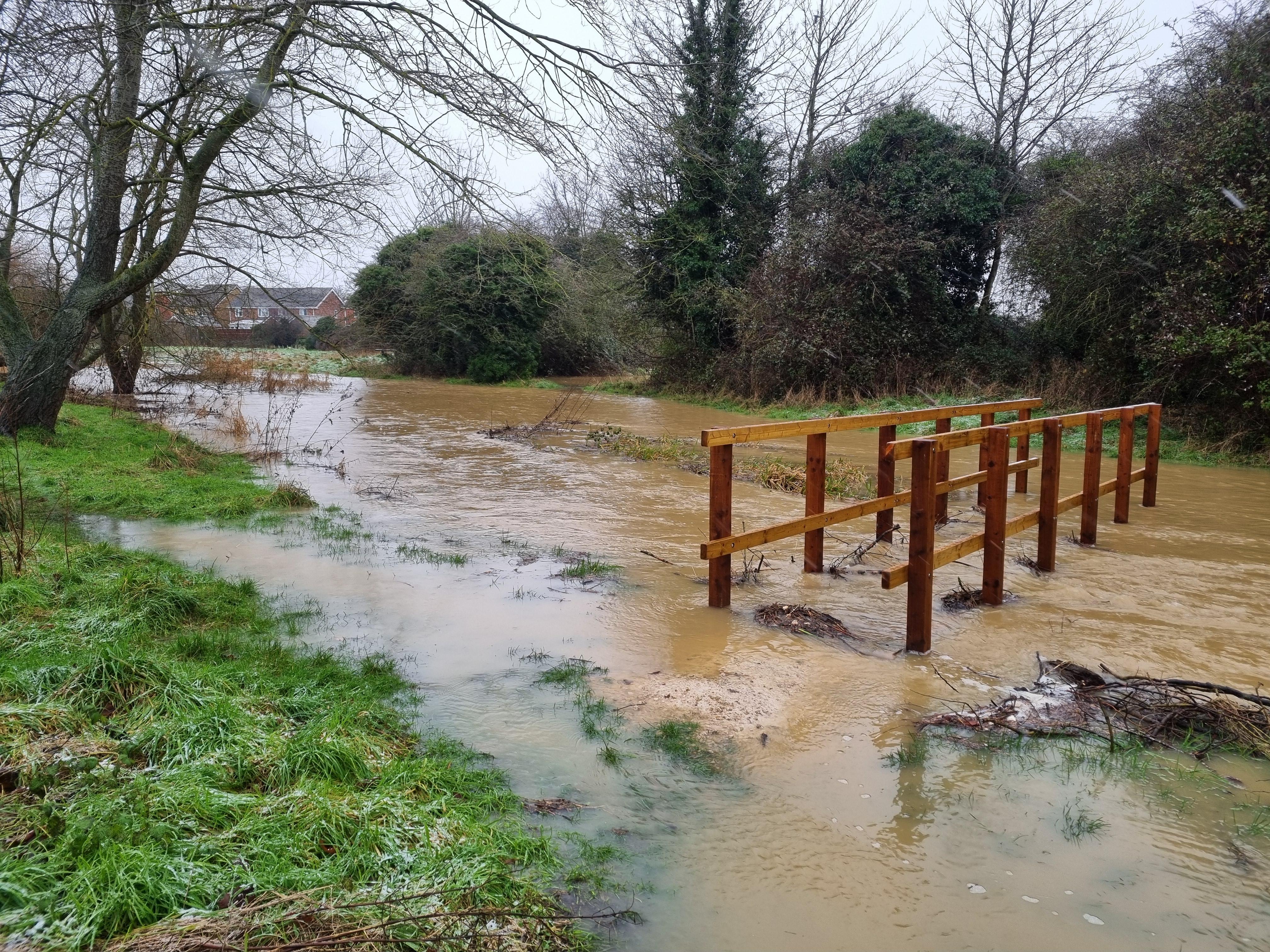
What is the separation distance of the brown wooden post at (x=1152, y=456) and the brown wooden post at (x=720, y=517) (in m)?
6.56

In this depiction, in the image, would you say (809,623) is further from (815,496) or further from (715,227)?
(715,227)

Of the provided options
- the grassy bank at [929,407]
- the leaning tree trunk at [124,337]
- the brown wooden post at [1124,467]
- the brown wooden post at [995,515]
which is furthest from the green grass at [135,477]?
the grassy bank at [929,407]

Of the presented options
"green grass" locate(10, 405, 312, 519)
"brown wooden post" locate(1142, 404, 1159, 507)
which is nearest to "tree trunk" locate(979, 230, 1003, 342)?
"brown wooden post" locate(1142, 404, 1159, 507)

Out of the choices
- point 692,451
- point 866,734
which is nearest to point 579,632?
point 866,734

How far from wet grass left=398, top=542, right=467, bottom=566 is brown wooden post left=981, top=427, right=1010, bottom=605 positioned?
4487mm

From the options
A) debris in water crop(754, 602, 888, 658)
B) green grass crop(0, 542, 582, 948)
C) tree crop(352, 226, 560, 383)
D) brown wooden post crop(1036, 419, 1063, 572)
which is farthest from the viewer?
tree crop(352, 226, 560, 383)

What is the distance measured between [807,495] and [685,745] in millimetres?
3737

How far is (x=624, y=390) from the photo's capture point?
31.7m

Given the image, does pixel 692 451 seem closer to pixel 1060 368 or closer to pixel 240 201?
pixel 240 201

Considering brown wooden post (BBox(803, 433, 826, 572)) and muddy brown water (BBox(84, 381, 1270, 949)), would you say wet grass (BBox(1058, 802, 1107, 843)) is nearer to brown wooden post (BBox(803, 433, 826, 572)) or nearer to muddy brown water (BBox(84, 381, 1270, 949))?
muddy brown water (BBox(84, 381, 1270, 949))

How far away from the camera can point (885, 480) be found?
8469mm

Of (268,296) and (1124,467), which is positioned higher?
(268,296)

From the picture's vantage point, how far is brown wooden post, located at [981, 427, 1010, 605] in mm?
6512

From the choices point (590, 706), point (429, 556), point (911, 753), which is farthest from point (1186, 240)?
point (590, 706)
